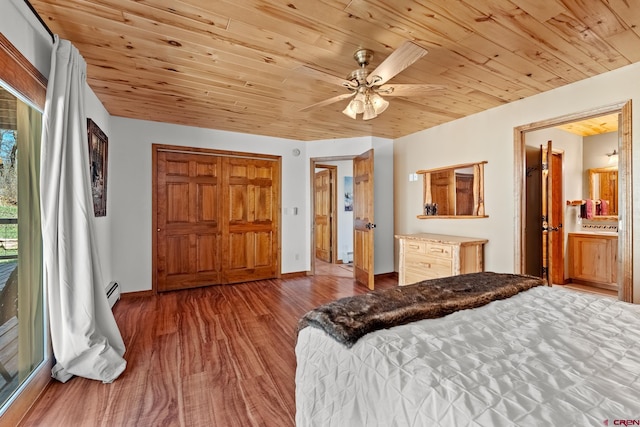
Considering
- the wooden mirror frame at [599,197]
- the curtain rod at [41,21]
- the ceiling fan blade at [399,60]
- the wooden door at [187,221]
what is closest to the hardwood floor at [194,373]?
the wooden door at [187,221]

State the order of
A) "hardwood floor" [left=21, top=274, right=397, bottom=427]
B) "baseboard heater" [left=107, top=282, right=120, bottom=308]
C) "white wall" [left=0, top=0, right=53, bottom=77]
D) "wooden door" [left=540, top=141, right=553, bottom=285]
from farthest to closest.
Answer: "wooden door" [left=540, top=141, right=553, bottom=285], "baseboard heater" [left=107, top=282, right=120, bottom=308], "hardwood floor" [left=21, top=274, right=397, bottom=427], "white wall" [left=0, top=0, right=53, bottom=77]

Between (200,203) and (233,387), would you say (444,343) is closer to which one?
(233,387)

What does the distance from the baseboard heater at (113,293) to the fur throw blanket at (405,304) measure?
286cm

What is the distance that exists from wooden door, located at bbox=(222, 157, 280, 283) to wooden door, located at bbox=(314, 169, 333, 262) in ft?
5.46

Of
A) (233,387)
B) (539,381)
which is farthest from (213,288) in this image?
(539,381)

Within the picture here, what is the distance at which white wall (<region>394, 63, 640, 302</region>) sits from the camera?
8.28 ft

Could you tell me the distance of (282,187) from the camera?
4824 millimetres

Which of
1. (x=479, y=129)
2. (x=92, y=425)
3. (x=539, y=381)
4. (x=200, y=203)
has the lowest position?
(x=92, y=425)

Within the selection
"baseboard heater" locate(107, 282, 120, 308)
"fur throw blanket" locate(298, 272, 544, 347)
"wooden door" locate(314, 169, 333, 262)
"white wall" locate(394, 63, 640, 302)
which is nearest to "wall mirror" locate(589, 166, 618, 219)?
"white wall" locate(394, 63, 640, 302)

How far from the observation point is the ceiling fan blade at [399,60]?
1646mm

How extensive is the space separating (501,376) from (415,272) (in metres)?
3.02

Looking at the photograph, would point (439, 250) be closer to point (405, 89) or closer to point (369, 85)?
point (405, 89)

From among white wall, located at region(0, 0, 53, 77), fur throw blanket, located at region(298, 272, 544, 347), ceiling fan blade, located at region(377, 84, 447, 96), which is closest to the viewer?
fur throw blanket, located at region(298, 272, 544, 347)

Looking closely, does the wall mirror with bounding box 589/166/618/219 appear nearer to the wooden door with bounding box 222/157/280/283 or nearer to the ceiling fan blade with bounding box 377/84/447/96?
the ceiling fan blade with bounding box 377/84/447/96
